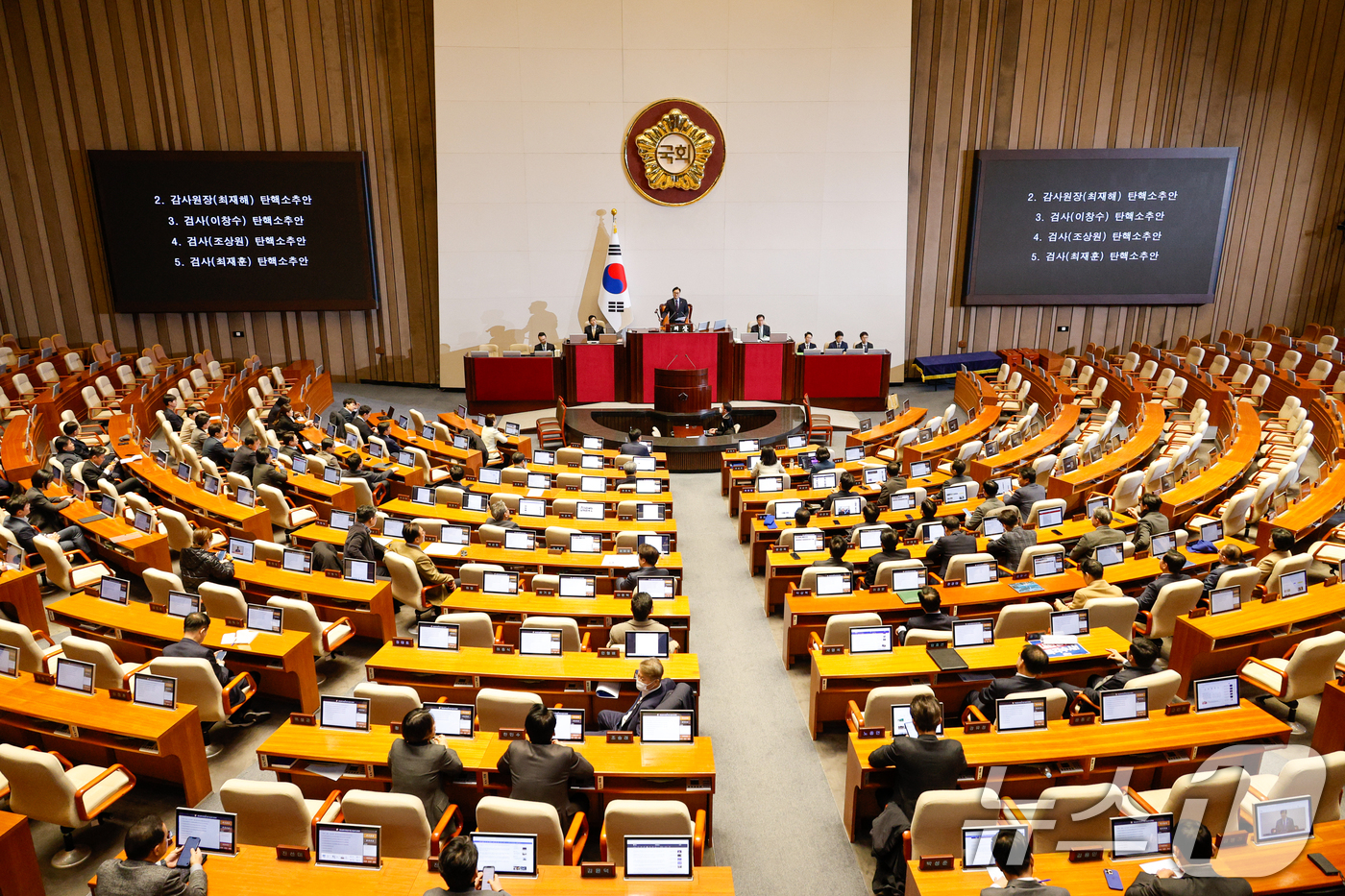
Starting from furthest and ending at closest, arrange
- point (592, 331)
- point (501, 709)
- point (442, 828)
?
point (592, 331) < point (501, 709) < point (442, 828)

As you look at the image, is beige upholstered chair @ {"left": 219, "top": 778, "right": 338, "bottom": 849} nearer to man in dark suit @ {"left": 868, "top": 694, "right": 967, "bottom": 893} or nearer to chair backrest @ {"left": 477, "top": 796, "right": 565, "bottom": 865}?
chair backrest @ {"left": 477, "top": 796, "right": 565, "bottom": 865}

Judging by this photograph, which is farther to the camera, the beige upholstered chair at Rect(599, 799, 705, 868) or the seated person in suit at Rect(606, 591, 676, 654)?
the seated person in suit at Rect(606, 591, 676, 654)

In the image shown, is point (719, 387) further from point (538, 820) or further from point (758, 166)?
point (538, 820)

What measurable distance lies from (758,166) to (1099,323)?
8.40m

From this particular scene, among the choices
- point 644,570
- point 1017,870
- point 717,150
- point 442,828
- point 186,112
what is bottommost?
point 442,828

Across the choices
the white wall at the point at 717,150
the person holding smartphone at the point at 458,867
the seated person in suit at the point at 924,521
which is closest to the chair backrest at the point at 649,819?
the person holding smartphone at the point at 458,867

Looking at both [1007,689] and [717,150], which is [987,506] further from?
[717,150]

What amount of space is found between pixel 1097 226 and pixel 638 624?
1576 centimetres

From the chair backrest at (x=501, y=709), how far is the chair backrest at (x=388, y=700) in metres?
0.40

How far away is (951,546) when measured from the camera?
740 cm

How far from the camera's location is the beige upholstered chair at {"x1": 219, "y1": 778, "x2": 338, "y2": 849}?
162 inches

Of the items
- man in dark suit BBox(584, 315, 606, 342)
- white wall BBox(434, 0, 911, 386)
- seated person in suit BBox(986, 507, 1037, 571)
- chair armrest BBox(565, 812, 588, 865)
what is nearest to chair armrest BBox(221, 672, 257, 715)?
chair armrest BBox(565, 812, 588, 865)

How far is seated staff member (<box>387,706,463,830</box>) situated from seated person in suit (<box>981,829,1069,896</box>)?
2.67m

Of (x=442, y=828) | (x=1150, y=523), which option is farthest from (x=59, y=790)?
(x=1150, y=523)
